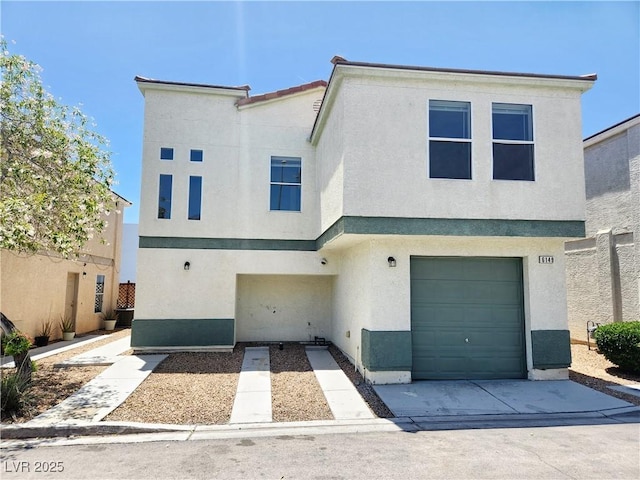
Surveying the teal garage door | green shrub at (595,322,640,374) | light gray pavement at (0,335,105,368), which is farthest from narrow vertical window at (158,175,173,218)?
green shrub at (595,322,640,374)

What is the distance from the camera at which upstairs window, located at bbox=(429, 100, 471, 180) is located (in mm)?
8484

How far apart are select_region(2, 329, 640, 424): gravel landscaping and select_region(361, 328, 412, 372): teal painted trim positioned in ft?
1.74

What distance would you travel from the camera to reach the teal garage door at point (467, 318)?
8852 millimetres

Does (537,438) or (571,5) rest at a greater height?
(571,5)

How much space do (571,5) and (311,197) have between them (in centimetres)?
766

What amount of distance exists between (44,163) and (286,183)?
6.13 m

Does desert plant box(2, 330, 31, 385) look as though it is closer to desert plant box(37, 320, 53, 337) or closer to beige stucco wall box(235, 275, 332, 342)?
desert plant box(37, 320, 53, 337)

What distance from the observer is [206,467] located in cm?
492

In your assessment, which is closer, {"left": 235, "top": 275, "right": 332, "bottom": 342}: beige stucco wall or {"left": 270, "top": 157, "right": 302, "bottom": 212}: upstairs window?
{"left": 270, "top": 157, "right": 302, "bottom": 212}: upstairs window

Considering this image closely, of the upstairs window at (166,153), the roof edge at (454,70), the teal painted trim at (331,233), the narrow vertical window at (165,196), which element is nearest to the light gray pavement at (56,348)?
the narrow vertical window at (165,196)

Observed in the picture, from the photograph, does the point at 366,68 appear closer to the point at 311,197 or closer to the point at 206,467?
the point at 311,197

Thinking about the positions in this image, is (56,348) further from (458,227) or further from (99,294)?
(458,227)

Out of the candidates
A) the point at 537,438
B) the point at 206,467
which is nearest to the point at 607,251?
the point at 537,438

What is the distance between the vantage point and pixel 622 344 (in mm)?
9172
